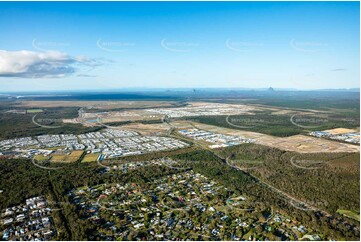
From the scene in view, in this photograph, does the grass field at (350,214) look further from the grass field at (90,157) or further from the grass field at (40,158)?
the grass field at (40,158)

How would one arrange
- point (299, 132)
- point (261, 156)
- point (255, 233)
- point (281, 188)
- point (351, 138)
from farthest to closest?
point (299, 132) → point (351, 138) → point (261, 156) → point (281, 188) → point (255, 233)

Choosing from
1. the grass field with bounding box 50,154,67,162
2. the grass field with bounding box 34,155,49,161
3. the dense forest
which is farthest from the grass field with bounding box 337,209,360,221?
the grass field with bounding box 34,155,49,161

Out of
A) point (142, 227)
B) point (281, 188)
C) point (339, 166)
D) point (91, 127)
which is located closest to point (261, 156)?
point (339, 166)

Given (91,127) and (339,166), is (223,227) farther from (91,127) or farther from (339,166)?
(91,127)

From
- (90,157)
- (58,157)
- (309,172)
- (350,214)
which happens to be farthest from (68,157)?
(350,214)

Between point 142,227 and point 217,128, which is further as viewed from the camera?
point 217,128

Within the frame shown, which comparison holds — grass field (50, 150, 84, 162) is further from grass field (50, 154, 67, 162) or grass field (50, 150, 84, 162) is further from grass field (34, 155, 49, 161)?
grass field (34, 155, 49, 161)

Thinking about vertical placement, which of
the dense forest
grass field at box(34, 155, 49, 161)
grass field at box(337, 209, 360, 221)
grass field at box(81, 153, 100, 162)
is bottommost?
grass field at box(337, 209, 360, 221)

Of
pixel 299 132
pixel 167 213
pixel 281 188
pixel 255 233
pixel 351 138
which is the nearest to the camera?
pixel 255 233

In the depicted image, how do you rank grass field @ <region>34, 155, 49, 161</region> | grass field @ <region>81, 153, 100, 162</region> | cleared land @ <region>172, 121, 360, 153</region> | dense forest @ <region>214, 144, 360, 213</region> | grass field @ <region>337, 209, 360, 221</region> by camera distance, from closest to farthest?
1. grass field @ <region>337, 209, 360, 221</region>
2. dense forest @ <region>214, 144, 360, 213</region>
3. grass field @ <region>81, 153, 100, 162</region>
4. grass field @ <region>34, 155, 49, 161</region>
5. cleared land @ <region>172, 121, 360, 153</region>

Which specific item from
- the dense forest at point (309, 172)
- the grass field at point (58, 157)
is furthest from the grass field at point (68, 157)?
the dense forest at point (309, 172)

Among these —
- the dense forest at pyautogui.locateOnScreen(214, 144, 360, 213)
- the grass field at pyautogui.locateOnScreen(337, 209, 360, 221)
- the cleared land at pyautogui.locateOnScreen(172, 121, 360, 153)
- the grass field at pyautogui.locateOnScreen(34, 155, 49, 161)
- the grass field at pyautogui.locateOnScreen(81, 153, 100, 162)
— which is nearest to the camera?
the grass field at pyautogui.locateOnScreen(337, 209, 360, 221)
